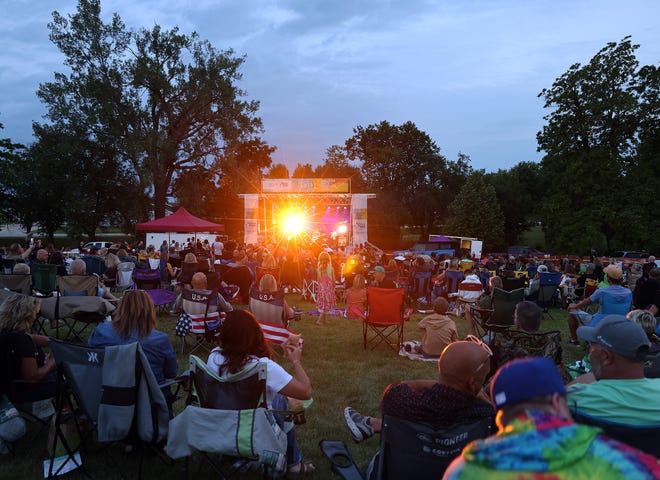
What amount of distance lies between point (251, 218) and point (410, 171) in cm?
2084

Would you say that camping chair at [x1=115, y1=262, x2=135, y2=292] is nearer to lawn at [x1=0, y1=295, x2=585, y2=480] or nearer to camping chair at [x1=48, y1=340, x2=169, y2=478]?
lawn at [x1=0, y1=295, x2=585, y2=480]

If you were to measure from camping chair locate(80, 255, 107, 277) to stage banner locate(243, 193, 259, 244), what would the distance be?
16.6 metres

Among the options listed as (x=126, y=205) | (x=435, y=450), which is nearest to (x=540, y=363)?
(x=435, y=450)

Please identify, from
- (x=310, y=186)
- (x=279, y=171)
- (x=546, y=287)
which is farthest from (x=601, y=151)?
(x=279, y=171)

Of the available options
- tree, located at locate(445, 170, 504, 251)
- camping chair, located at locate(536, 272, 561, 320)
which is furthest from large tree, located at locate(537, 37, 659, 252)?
camping chair, located at locate(536, 272, 561, 320)

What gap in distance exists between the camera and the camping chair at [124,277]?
952cm

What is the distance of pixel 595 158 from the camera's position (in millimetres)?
26125

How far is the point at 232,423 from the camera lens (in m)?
2.66

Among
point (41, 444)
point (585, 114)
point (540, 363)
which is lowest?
point (41, 444)

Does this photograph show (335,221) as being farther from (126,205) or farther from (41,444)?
(41,444)

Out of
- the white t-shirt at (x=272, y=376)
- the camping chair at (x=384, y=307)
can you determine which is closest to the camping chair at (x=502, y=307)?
the camping chair at (x=384, y=307)

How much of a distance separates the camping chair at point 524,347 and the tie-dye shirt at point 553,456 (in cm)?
297

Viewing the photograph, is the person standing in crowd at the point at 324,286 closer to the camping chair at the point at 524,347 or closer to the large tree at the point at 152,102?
the camping chair at the point at 524,347

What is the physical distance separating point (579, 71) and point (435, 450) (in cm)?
3014
